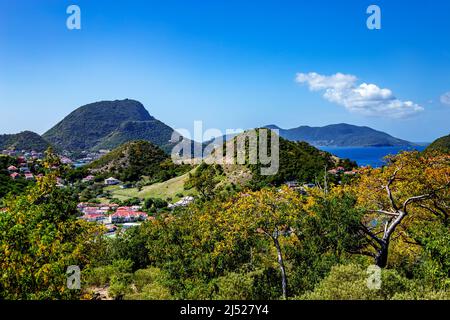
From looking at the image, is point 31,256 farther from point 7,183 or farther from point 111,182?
point 111,182

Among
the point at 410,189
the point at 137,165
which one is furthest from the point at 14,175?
the point at 410,189

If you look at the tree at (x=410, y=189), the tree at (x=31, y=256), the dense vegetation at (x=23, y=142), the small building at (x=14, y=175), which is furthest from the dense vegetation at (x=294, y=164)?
the dense vegetation at (x=23, y=142)

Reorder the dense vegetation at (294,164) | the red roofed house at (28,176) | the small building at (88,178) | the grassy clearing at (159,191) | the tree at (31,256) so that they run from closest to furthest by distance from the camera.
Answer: the tree at (31,256) → the dense vegetation at (294,164) → the red roofed house at (28,176) → the grassy clearing at (159,191) → the small building at (88,178)

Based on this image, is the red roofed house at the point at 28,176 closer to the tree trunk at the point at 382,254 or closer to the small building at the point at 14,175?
the small building at the point at 14,175

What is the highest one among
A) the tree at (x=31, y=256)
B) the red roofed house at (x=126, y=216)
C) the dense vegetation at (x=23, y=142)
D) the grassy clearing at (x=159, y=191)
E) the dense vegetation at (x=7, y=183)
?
the dense vegetation at (x=23, y=142)

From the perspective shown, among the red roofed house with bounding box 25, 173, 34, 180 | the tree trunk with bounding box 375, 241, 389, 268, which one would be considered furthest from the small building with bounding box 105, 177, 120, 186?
the tree trunk with bounding box 375, 241, 389, 268

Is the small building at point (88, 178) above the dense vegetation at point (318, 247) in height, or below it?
below

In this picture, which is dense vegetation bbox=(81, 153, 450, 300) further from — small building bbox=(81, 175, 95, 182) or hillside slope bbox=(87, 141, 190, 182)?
small building bbox=(81, 175, 95, 182)

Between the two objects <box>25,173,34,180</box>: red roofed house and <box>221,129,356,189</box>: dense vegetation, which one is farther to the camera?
<box>25,173,34,180</box>: red roofed house
